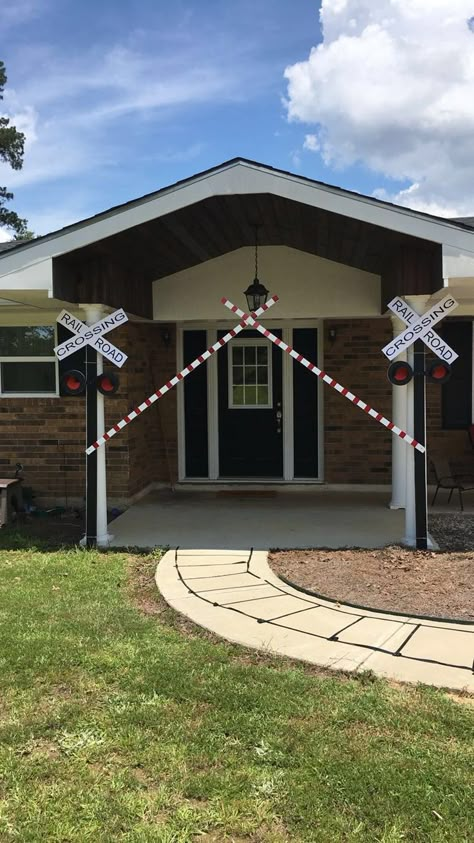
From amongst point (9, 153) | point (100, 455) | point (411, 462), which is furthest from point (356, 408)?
point (9, 153)

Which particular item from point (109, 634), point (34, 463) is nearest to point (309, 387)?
point (34, 463)

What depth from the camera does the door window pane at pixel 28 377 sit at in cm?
852

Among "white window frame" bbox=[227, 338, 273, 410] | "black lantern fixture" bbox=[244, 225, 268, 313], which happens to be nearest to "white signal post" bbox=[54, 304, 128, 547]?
"black lantern fixture" bbox=[244, 225, 268, 313]

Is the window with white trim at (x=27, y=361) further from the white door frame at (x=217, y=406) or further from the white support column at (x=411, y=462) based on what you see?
the white support column at (x=411, y=462)

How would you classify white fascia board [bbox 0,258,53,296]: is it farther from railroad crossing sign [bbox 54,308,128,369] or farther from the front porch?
the front porch

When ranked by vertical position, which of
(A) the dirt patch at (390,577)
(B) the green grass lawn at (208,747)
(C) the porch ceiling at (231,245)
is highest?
(C) the porch ceiling at (231,245)

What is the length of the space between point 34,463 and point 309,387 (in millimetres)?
3785

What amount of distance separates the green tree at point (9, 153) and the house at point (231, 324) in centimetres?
2415

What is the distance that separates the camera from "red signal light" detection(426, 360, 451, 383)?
5.90 meters

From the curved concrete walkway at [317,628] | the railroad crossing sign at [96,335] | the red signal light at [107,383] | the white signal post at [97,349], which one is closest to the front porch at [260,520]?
the white signal post at [97,349]

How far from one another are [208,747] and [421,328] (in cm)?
408

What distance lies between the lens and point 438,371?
5.93 m

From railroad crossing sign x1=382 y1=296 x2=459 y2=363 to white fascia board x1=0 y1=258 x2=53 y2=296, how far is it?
9.77 feet

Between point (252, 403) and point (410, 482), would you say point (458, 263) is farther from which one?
point (252, 403)
